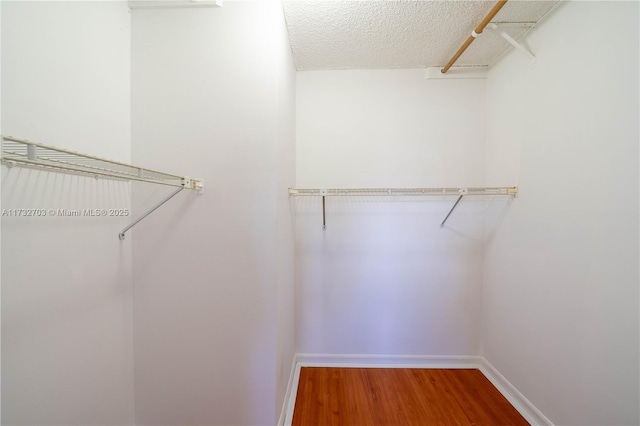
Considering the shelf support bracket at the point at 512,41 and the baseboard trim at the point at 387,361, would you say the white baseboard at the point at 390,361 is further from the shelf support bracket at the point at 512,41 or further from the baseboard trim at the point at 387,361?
the shelf support bracket at the point at 512,41

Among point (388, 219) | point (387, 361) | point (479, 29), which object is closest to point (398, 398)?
point (387, 361)

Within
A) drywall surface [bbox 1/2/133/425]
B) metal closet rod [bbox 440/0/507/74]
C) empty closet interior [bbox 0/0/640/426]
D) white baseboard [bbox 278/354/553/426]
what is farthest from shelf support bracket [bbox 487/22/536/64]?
white baseboard [bbox 278/354/553/426]

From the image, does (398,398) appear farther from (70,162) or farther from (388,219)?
(70,162)

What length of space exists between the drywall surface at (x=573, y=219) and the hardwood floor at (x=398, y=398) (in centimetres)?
24

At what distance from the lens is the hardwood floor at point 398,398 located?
1343mm

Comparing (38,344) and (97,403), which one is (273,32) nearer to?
(38,344)

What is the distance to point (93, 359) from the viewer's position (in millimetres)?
976

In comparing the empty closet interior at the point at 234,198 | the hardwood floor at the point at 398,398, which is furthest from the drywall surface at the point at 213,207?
the hardwood floor at the point at 398,398

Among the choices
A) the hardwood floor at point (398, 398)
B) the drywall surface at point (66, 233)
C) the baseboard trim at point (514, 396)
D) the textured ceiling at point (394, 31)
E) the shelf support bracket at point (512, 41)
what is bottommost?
the hardwood floor at point (398, 398)

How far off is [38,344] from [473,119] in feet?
9.37

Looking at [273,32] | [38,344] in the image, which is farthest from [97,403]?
[273,32]

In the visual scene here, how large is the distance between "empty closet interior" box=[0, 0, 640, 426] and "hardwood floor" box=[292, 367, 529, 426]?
0.45 ft

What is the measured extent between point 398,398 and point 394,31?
255 cm

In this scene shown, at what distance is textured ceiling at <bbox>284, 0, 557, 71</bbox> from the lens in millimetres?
1247
